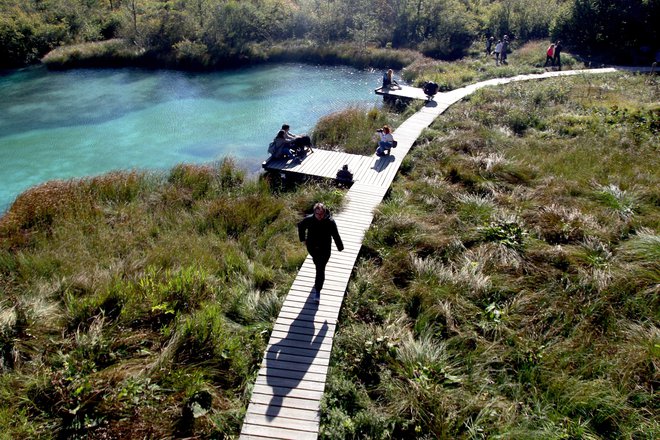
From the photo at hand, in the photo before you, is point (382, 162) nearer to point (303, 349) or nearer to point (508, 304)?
point (508, 304)

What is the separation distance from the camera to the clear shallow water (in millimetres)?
16797

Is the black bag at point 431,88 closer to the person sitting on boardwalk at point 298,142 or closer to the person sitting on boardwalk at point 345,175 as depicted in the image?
the person sitting on boardwalk at point 298,142

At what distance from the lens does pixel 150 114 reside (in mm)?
21438

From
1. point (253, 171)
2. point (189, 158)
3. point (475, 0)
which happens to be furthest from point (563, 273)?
point (475, 0)

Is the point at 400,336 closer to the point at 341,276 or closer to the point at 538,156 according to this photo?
the point at 341,276

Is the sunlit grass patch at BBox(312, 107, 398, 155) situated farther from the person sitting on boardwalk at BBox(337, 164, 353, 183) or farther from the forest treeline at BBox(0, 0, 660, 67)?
the forest treeline at BBox(0, 0, 660, 67)

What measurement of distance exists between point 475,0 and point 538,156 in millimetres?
28445

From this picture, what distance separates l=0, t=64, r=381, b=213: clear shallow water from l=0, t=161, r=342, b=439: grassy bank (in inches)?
159

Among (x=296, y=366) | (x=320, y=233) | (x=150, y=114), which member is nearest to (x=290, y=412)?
(x=296, y=366)

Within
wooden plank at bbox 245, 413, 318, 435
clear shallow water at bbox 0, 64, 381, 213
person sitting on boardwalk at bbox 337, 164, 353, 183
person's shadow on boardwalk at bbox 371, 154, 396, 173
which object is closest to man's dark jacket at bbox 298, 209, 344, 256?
wooden plank at bbox 245, 413, 318, 435

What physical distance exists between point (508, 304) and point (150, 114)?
19.0 metres

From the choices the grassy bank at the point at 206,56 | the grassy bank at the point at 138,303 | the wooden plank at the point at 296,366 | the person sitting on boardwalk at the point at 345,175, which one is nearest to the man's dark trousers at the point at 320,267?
the grassy bank at the point at 138,303

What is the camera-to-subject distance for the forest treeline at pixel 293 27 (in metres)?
27.2

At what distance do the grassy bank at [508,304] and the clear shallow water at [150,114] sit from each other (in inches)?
319
